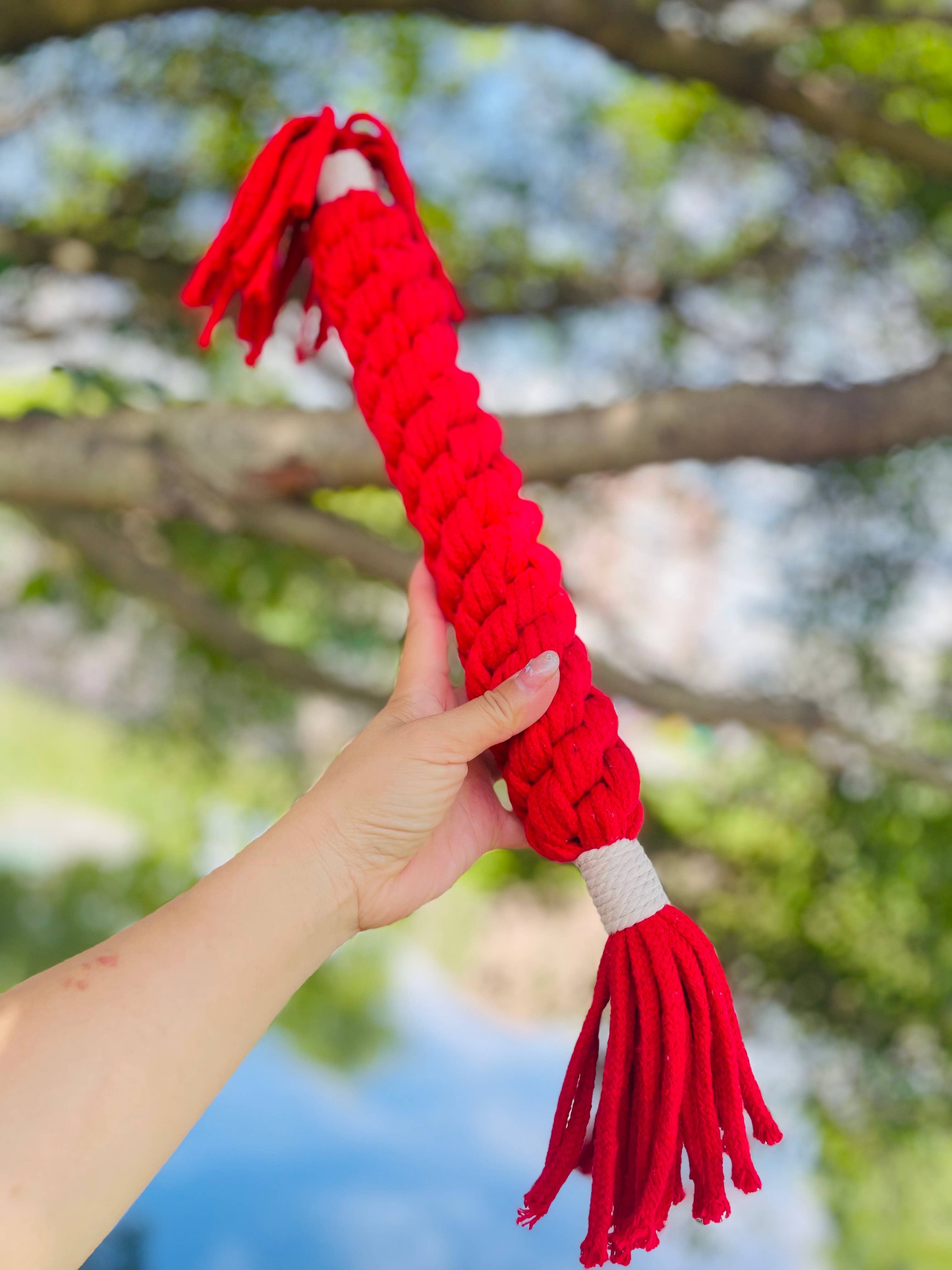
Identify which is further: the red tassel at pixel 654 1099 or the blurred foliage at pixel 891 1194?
the blurred foliage at pixel 891 1194

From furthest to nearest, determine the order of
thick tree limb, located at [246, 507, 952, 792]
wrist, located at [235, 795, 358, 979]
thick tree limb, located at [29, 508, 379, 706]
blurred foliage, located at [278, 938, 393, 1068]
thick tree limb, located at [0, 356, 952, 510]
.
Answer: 1. blurred foliage, located at [278, 938, 393, 1068]
2. thick tree limb, located at [29, 508, 379, 706]
3. thick tree limb, located at [246, 507, 952, 792]
4. thick tree limb, located at [0, 356, 952, 510]
5. wrist, located at [235, 795, 358, 979]

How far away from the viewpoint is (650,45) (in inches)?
65.2

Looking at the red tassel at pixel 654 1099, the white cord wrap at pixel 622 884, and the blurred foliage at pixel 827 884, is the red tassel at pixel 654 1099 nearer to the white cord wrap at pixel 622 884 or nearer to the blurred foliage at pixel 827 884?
the white cord wrap at pixel 622 884

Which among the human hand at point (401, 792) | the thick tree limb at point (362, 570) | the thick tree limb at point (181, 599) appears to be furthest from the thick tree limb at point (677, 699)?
the human hand at point (401, 792)

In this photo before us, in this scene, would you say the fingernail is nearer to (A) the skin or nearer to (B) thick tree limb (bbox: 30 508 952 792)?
(A) the skin

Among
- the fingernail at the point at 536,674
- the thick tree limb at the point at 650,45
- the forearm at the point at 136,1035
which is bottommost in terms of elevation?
the forearm at the point at 136,1035

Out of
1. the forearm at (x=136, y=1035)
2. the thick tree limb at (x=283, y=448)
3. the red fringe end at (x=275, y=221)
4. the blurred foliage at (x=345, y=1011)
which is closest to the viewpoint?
the forearm at (x=136, y=1035)

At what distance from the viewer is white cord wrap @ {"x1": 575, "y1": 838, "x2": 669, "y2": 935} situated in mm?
646

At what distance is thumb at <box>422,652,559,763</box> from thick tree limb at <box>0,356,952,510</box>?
77 centimetres

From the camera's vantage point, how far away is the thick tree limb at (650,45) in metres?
1.50

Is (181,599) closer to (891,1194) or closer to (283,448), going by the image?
(283,448)

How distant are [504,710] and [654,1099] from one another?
0.82 feet

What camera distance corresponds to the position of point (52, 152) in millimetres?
2053

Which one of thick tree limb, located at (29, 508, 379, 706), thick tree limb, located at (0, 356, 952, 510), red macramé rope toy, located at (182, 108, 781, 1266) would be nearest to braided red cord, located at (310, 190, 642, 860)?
red macramé rope toy, located at (182, 108, 781, 1266)
